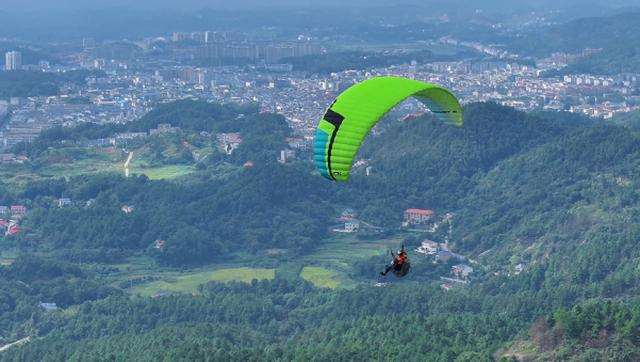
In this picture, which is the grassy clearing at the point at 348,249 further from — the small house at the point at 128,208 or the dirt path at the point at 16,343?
the dirt path at the point at 16,343

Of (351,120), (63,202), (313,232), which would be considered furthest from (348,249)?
(351,120)

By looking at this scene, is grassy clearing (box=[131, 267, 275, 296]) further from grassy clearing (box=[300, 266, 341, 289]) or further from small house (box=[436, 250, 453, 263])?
small house (box=[436, 250, 453, 263])

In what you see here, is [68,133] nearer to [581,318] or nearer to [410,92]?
[581,318]

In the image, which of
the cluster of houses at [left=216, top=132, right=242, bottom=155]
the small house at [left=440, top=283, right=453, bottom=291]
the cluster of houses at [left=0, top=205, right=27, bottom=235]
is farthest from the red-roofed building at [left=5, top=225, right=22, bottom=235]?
the small house at [left=440, top=283, right=453, bottom=291]

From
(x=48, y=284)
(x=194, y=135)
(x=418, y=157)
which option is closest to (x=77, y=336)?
(x=48, y=284)

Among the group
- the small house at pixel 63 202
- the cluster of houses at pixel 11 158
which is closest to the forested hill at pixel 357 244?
the small house at pixel 63 202

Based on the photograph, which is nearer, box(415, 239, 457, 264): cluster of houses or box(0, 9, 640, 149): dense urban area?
box(415, 239, 457, 264): cluster of houses

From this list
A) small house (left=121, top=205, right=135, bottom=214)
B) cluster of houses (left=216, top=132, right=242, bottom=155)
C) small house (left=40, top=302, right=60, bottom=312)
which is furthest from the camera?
cluster of houses (left=216, top=132, right=242, bottom=155)
